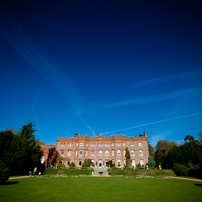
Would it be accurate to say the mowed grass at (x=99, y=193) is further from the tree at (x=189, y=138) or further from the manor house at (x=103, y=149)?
the tree at (x=189, y=138)

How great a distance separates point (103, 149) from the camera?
157ft

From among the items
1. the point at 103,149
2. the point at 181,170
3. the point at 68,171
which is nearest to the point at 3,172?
the point at 68,171

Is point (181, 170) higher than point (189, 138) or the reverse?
the reverse

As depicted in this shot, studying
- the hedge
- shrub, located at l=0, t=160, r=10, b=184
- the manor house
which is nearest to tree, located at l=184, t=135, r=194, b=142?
the manor house

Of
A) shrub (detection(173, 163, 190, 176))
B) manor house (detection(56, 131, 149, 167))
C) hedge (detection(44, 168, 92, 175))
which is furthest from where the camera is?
manor house (detection(56, 131, 149, 167))

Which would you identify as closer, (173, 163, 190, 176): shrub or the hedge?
(173, 163, 190, 176): shrub

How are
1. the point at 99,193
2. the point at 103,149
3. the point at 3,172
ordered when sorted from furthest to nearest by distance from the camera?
1. the point at 103,149
2. the point at 3,172
3. the point at 99,193

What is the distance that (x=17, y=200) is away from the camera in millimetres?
8695

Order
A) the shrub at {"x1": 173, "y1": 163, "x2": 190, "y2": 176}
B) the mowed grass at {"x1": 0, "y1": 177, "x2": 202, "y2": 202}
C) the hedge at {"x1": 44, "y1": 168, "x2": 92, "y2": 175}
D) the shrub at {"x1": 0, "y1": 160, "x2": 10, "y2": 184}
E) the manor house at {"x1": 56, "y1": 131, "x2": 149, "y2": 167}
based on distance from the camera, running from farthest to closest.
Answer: the manor house at {"x1": 56, "y1": 131, "x2": 149, "y2": 167} → the hedge at {"x1": 44, "y1": 168, "x2": 92, "y2": 175} → the shrub at {"x1": 173, "y1": 163, "x2": 190, "y2": 176} → the shrub at {"x1": 0, "y1": 160, "x2": 10, "y2": 184} → the mowed grass at {"x1": 0, "y1": 177, "x2": 202, "y2": 202}

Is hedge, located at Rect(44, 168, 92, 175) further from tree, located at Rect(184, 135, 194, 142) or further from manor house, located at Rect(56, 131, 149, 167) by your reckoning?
tree, located at Rect(184, 135, 194, 142)

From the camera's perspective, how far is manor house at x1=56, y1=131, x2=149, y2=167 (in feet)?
150

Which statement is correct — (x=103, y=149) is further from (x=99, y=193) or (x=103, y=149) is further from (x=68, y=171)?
(x=99, y=193)

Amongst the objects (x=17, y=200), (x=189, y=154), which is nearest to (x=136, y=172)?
(x=189, y=154)

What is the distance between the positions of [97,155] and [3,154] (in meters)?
34.9
